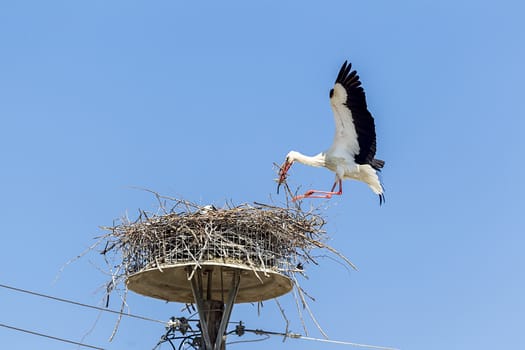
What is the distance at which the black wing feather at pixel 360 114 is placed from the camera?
15.4 meters

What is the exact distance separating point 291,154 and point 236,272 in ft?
11.7

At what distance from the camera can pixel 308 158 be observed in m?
15.9

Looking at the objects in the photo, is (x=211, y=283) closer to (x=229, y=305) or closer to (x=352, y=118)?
(x=229, y=305)

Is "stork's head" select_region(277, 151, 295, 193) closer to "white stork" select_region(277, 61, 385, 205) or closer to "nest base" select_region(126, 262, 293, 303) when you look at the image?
"white stork" select_region(277, 61, 385, 205)

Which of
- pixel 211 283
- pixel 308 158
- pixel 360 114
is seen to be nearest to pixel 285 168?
pixel 308 158

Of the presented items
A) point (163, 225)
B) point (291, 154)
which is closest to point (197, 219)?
point (163, 225)

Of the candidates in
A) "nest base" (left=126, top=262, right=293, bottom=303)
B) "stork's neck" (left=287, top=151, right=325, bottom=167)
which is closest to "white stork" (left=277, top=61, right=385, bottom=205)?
"stork's neck" (left=287, top=151, right=325, bottom=167)

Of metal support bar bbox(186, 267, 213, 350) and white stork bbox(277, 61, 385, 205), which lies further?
white stork bbox(277, 61, 385, 205)

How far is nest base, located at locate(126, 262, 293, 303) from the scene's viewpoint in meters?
12.3

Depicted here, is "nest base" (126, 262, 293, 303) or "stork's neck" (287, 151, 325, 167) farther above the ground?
"stork's neck" (287, 151, 325, 167)

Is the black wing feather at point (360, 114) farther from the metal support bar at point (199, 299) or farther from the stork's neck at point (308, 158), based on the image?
the metal support bar at point (199, 299)

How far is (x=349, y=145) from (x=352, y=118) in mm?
462

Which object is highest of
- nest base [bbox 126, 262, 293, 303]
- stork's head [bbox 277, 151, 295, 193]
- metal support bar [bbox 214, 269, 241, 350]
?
stork's head [bbox 277, 151, 295, 193]

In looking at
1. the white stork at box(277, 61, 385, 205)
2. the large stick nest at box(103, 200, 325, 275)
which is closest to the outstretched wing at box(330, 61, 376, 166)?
the white stork at box(277, 61, 385, 205)
